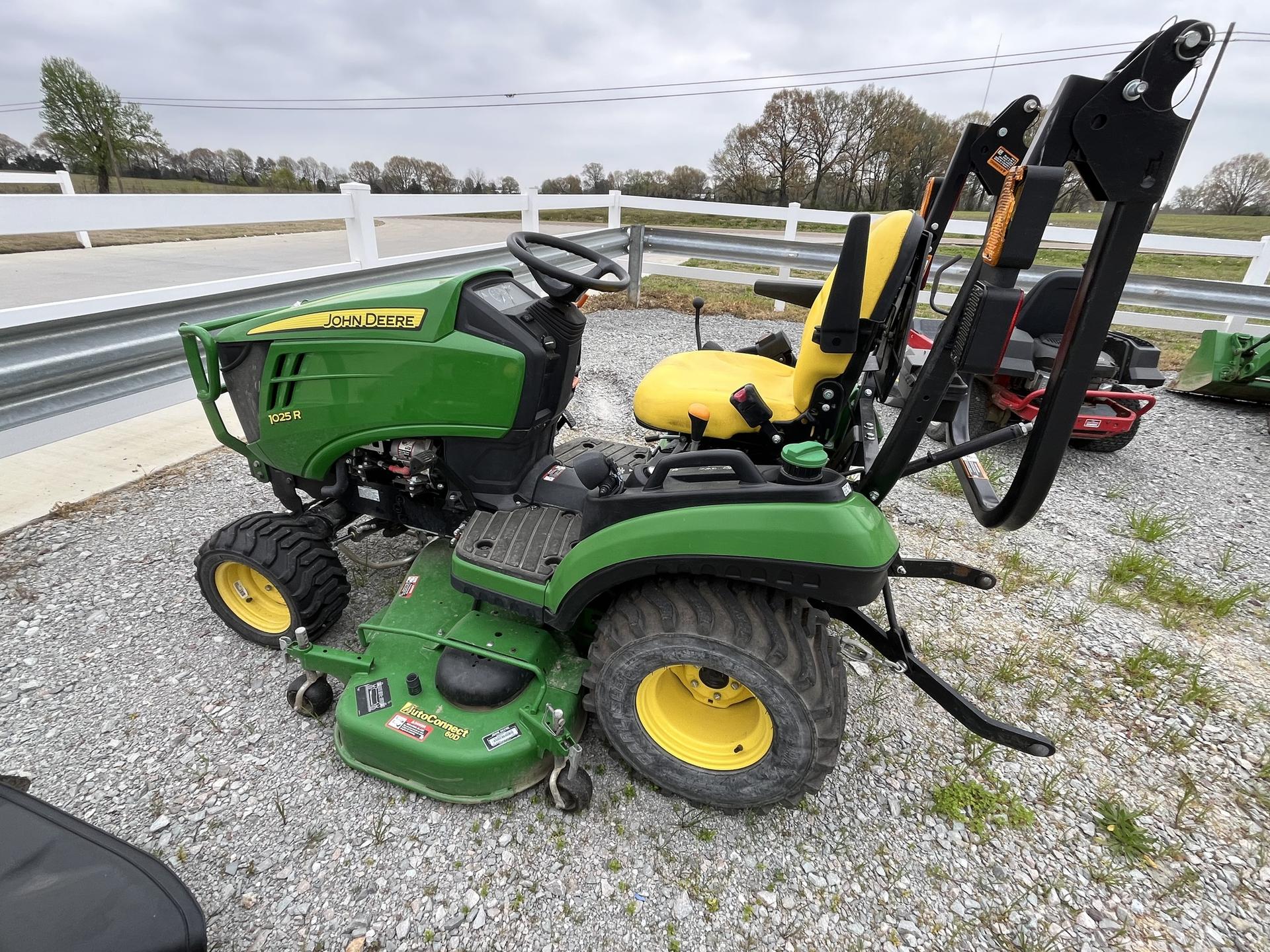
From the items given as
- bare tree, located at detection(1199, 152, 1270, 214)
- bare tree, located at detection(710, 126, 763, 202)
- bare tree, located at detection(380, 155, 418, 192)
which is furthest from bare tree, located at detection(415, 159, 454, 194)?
bare tree, located at detection(1199, 152, 1270, 214)

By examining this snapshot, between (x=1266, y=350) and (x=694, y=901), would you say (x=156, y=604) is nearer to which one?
(x=694, y=901)

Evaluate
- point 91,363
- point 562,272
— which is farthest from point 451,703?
point 91,363

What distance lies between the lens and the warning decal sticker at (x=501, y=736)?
1.71 meters

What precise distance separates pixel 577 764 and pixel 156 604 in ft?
6.34

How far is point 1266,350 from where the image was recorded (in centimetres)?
465

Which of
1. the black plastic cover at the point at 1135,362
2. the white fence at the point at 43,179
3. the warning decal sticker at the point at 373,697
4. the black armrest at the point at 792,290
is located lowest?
the warning decal sticker at the point at 373,697

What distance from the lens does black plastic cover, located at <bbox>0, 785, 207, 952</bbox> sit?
1.20 meters

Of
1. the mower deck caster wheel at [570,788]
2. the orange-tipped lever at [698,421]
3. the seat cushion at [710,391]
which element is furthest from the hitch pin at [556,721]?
the seat cushion at [710,391]

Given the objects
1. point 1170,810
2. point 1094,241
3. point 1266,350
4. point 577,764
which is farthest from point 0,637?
point 1266,350

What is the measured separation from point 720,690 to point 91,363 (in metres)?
2.93

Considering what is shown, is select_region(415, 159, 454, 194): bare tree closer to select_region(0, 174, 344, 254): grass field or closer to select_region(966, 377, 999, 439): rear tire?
select_region(0, 174, 344, 254): grass field

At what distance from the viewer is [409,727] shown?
1751 mm

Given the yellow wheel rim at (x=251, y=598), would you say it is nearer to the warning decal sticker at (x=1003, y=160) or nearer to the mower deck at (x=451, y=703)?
the mower deck at (x=451, y=703)

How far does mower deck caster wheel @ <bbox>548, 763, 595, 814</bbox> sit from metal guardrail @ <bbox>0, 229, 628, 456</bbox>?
253 cm
